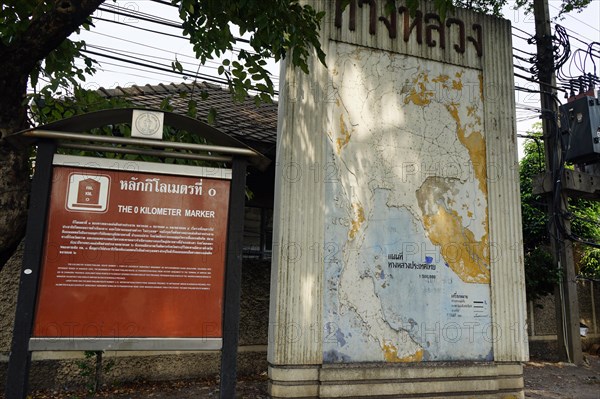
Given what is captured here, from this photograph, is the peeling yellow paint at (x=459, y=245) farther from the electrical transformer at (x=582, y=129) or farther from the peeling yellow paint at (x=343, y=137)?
the electrical transformer at (x=582, y=129)

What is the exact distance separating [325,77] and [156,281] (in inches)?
135

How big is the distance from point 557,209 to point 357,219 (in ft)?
19.4

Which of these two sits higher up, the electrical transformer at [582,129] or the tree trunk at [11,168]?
the electrical transformer at [582,129]

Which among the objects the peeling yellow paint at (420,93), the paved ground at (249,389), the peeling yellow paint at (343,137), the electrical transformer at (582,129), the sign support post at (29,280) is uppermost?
the electrical transformer at (582,129)

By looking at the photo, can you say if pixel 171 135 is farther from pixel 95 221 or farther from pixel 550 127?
pixel 550 127

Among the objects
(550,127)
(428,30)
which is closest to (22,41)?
(428,30)

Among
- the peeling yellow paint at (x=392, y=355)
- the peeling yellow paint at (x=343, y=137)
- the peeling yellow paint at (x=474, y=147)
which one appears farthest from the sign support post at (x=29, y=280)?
the peeling yellow paint at (x=474, y=147)

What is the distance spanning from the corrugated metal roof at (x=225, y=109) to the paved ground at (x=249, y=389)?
3549 mm

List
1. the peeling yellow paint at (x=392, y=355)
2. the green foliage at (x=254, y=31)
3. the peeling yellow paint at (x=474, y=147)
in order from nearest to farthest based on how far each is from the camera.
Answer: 1. the green foliage at (x=254, y=31)
2. the peeling yellow paint at (x=392, y=355)
3. the peeling yellow paint at (x=474, y=147)

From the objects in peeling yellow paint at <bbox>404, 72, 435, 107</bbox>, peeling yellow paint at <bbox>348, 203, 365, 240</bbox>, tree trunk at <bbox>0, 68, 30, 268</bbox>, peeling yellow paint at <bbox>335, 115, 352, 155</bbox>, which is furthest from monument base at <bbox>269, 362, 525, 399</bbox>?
peeling yellow paint at <bbox>404, 72, 435, 107</bbox>

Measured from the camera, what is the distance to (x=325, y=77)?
5840mm

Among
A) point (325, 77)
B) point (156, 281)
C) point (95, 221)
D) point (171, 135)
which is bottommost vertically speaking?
point (156, 281)

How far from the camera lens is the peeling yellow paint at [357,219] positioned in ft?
18.6

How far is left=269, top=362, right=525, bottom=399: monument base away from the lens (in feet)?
16.9
